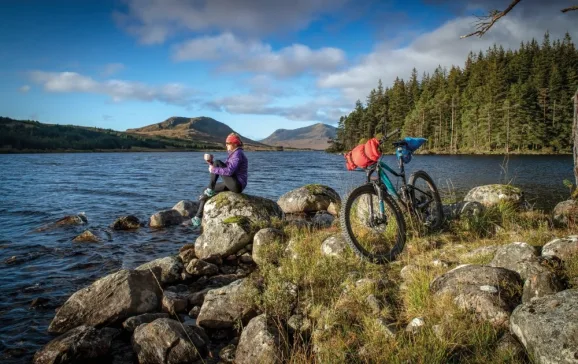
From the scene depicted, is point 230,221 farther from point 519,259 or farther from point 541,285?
point 541,285

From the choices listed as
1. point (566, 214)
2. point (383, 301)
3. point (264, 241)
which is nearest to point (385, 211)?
point (383, 301)

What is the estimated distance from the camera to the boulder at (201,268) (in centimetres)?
768

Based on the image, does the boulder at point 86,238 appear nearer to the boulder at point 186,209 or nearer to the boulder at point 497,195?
the boulder at point 186,209

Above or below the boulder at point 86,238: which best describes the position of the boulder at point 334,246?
above

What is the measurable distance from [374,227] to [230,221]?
4.10 metres

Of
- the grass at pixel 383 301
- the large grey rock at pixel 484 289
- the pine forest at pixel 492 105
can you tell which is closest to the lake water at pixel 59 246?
the grass at pixel 383 301

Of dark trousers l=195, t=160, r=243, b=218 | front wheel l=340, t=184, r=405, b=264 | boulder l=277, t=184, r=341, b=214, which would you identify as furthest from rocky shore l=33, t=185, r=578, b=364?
boulder l=277, t=184, r=341, b=214

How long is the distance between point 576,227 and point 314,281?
5766mm

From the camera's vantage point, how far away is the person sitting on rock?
1066 centimetres

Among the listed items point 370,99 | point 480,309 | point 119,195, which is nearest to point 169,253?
point 480,309

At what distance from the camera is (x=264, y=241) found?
7.91 meters

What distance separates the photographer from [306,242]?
23.9 ft

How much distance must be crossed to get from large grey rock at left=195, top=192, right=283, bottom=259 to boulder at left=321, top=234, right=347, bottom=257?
2.51 m

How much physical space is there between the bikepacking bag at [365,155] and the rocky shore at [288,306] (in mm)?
1628
